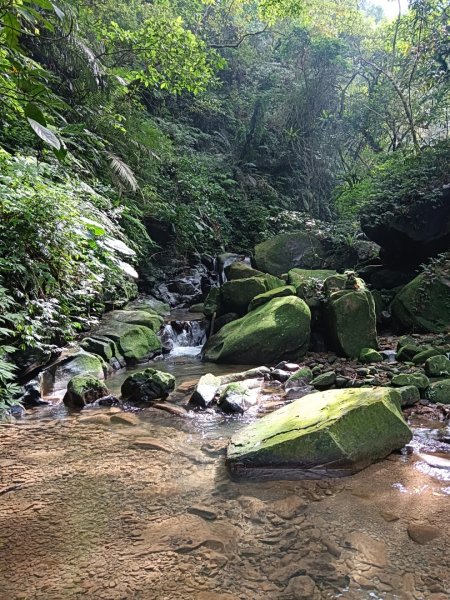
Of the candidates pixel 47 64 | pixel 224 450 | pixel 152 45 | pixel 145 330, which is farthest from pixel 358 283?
pixel 47 64

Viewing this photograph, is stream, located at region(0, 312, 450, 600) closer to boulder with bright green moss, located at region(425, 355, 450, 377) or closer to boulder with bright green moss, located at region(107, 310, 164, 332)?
boulder with bright green moss, located at region(425, 355, 450, 377)

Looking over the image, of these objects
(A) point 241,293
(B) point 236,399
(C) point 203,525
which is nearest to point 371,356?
(B) point 236,399

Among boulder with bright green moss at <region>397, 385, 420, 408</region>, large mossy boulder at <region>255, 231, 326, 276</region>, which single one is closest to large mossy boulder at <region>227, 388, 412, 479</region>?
boulder with bright green moss at <region>397, 385, 420, 408</region>

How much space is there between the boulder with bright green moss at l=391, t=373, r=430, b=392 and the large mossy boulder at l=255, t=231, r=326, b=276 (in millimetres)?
6772

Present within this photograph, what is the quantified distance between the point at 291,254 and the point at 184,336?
456 cm

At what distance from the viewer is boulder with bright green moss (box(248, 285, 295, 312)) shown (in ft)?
24.4

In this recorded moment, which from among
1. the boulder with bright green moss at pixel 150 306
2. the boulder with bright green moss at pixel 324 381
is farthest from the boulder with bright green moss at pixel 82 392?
the boulder with bright green moss at pixel 150 306

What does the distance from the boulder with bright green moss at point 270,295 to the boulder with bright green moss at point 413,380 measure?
117 inches

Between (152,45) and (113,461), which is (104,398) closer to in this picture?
(113,461)

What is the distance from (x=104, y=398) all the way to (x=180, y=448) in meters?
1.61

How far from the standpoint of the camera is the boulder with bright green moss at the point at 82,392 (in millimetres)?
4680

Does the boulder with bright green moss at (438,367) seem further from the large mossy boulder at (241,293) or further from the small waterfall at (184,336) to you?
the small waterfall at (184,336)

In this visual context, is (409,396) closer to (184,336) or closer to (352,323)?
(352,323)

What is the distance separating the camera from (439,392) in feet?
14.1
